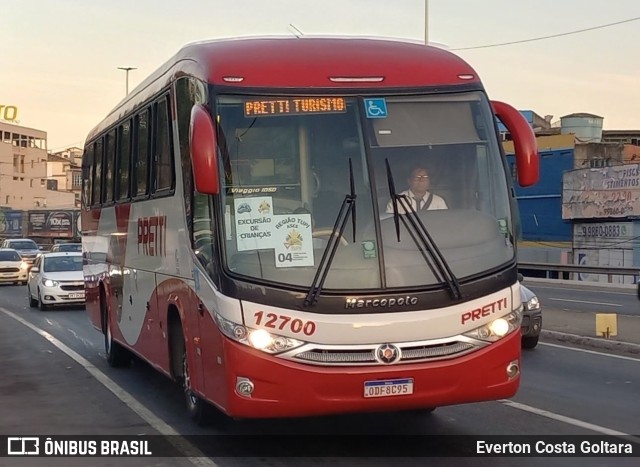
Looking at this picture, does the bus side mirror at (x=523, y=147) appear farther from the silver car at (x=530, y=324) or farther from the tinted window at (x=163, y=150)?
the silver car at (x=530, y=324)

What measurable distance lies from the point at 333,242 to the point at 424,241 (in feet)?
2.30

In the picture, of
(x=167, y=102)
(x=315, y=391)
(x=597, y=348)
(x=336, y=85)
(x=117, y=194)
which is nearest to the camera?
(x=315, y=391)

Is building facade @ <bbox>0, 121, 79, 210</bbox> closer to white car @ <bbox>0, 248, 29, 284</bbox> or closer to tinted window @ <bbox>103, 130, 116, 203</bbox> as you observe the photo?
white car @ <bbox>0, 248, 29, 284</bbox>

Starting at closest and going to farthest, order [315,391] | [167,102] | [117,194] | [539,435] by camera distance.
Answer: [315,391] < [539,435] < [167,102] < [117,194]

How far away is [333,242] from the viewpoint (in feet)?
23.3

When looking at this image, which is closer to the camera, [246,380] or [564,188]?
→ [246,380]

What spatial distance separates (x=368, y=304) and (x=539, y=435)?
2.36 meters

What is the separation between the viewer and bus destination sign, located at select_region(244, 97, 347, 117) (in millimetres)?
7477

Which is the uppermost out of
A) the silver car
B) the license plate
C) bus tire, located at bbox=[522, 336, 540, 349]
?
the license plate

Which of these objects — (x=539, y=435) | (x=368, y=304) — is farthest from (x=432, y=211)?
(x=539, y=435)

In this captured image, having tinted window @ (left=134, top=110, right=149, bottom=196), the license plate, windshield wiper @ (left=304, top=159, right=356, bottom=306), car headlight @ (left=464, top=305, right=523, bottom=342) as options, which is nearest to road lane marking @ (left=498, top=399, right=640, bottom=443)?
car headlight @ (left=464, top=305, right=523, bottom=342)

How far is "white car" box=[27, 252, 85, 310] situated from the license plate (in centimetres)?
1902

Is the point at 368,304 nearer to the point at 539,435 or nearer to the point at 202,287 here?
the point at 202,287

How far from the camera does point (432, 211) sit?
7371mm
